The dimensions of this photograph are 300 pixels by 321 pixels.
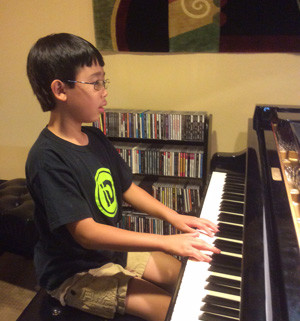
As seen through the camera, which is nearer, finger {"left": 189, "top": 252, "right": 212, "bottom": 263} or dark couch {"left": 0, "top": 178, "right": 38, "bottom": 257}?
finger {"left": 189, "top": 252, "right": 212, "bottom": 263}

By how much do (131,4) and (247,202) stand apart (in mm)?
1719

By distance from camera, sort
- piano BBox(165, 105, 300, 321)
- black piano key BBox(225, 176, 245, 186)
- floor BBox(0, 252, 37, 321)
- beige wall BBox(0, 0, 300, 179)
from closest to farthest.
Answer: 1. piano BBox(165, 105, 300, 321)
2. black piano key BBox(225, 176, 245, 186)
3. floor BBox(0, 252, 37, 321)
4. beige wall BBox(0, 0, 300, 179)

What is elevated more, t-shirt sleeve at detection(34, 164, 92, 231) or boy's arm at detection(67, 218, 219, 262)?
t-shirt sleeve at detection(34, 164, 92, 231)

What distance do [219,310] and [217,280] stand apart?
0.27 ft

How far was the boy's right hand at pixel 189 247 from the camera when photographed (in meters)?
0.83

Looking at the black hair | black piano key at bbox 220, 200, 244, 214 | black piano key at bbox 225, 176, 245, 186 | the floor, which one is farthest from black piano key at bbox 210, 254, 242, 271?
the floor

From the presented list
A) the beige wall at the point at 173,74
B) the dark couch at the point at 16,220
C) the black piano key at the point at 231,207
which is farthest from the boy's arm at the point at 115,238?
the beige wall at the point at 173,74

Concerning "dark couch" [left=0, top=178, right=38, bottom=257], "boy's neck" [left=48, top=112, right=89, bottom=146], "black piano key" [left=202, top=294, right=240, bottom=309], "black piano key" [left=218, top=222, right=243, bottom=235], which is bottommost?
"dark couch" [left=0, top=178, right=38, bottom=257]

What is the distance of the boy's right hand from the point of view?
0.83 m

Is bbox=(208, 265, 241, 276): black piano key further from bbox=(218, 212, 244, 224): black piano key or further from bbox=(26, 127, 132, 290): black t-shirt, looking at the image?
bbox=(26, 127, 132, 290): black t-shirt

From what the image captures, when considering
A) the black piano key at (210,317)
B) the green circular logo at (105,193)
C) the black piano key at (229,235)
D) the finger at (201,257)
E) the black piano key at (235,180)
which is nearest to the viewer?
the black piano key at (210,317)

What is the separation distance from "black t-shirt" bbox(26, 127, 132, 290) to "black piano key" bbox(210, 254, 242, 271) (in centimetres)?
40

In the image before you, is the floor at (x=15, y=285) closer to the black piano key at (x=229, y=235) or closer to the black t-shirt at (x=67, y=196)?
the black t-shirt at (x=67, y=196)

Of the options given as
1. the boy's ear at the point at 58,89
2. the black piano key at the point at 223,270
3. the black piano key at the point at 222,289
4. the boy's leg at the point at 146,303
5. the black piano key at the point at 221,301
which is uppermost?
the boy's ear at the point at 58,89
